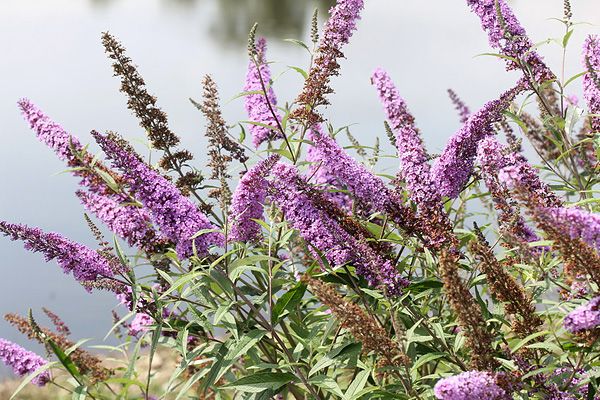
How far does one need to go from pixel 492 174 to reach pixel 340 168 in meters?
0.64

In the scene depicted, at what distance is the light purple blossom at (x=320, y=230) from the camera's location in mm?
2939

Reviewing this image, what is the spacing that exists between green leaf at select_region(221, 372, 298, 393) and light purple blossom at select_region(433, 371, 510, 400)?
1291 mm

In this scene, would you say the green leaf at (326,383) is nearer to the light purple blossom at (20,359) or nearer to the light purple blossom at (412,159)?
the light purple blossom at (412,159)

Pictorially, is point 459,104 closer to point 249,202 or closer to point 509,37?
point 509,37

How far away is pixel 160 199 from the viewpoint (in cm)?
317

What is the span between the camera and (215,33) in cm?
5525

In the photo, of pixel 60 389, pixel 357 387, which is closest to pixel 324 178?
pixel 357 387

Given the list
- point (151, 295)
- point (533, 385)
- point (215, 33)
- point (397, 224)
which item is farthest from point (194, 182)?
point (215, 33)

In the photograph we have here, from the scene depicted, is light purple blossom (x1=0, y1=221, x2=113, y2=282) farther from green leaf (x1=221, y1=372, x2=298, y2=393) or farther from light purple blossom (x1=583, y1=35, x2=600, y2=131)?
light purple blossom (x1=583, y1=35, x2=600, y2=131)

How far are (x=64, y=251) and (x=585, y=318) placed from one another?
223 cm

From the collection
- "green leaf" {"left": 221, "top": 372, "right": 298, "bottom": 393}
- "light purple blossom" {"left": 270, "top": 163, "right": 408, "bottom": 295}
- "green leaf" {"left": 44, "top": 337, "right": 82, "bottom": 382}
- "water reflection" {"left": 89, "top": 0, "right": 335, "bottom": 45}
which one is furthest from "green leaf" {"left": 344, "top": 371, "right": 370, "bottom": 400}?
"water reflection" {"left": 89, "top": 0, "right": 335, "bottom": 45}

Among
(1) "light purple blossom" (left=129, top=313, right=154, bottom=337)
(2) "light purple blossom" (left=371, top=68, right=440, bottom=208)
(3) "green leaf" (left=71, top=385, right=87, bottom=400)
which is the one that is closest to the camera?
(2) "light purple blossom" (left=371, top=68, right=440, bottom=208)

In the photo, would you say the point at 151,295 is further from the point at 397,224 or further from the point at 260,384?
the point at 397,224

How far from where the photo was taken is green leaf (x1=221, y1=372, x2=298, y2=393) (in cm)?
328
